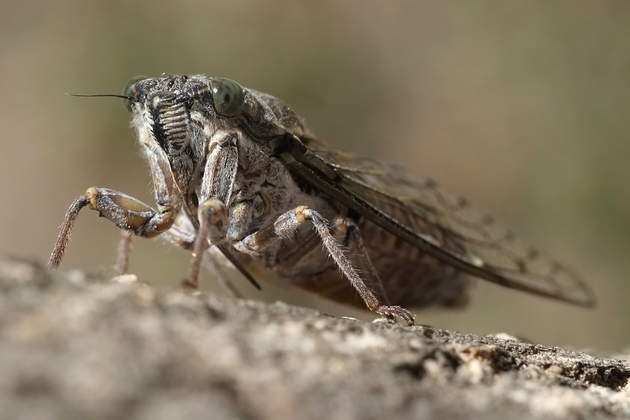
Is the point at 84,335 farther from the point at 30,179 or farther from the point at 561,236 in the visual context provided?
the point at 30,179

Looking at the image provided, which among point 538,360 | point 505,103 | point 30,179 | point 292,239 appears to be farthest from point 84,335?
point 30,179

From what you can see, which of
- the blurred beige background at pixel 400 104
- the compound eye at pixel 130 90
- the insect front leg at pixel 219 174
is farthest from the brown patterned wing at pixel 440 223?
the blurred beige background at pixel 400 104

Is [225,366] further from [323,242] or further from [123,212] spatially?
[123,212]

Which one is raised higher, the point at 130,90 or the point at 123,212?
the point at 130,90

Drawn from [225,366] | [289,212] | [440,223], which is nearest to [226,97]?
[289,212]

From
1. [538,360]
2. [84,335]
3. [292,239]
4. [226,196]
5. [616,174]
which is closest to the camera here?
[84,335]

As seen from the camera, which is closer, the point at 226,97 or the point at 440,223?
the point at 226,97

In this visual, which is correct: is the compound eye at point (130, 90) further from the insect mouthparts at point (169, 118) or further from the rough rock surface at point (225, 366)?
the rough rock surface at point (225, 366)
